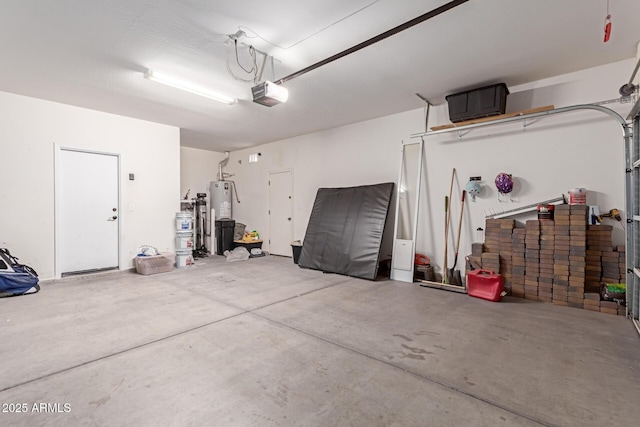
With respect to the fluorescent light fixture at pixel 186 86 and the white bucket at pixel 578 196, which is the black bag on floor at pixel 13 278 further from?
the white bucket at pixel 578 196

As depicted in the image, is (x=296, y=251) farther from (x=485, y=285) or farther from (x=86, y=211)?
(x=86, y=211)

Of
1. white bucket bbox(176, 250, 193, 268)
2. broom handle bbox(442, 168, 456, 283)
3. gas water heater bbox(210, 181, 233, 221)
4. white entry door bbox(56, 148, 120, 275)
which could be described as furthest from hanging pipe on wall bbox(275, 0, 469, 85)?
gas water heater bbox(210, 181, 233, 221)

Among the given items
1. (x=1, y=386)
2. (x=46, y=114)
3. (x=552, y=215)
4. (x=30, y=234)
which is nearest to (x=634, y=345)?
(x=552, y=215)

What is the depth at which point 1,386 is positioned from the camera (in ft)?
6.61

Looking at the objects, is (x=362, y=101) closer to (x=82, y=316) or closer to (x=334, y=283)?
(x=334, y=283)

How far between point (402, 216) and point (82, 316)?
15.8 feet

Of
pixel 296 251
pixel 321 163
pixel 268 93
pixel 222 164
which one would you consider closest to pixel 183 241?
pixel 296 251

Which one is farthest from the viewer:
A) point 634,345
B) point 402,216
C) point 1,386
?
point 402,216

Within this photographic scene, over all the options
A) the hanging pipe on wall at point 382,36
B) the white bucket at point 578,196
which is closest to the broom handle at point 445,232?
the white bucket at point 578,196

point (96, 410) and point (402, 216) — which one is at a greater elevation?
point (402, 216)

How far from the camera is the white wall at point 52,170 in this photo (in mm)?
4500

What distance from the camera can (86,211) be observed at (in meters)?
5.23

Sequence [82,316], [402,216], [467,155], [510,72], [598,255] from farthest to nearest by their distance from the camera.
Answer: [402,216] < [467,155] < [510,72] < [598,255] < [82,316]

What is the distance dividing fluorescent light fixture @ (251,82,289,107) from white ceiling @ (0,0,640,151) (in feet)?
1.16
